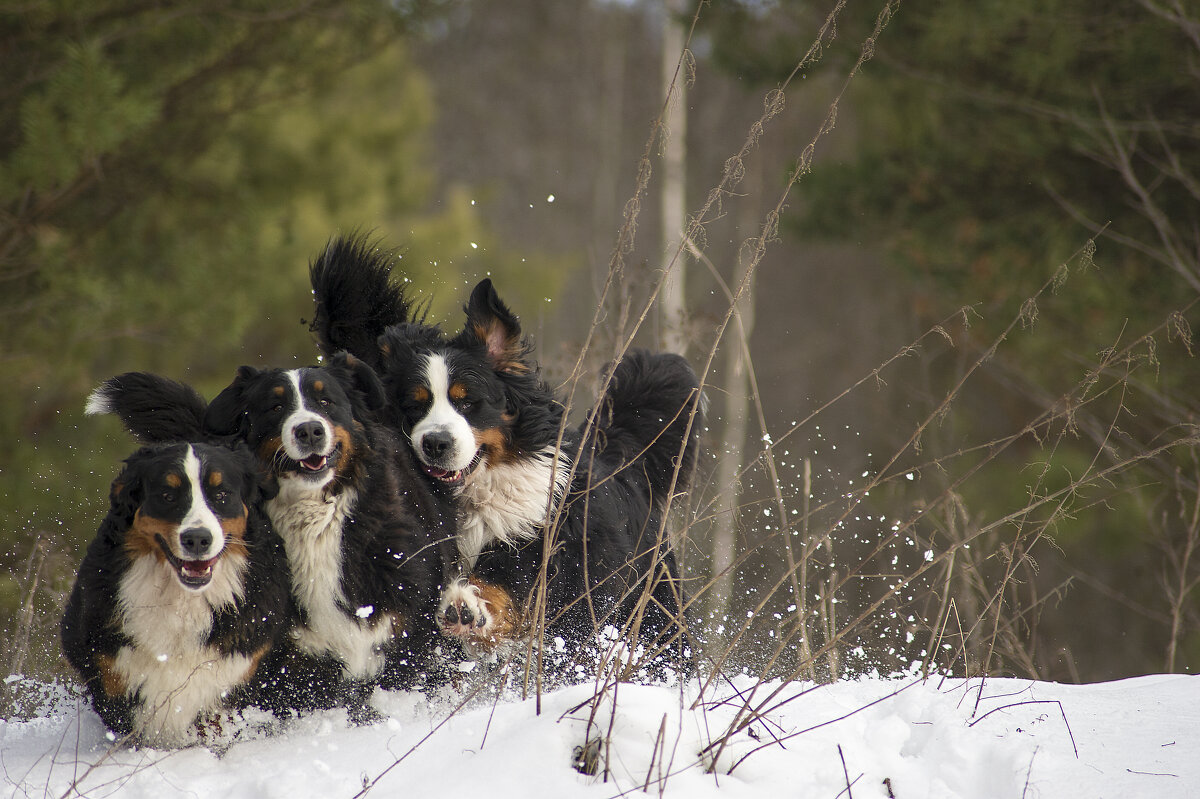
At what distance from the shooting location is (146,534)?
11.1 feet

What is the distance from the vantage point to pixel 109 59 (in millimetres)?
8352

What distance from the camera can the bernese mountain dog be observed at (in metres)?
4.35

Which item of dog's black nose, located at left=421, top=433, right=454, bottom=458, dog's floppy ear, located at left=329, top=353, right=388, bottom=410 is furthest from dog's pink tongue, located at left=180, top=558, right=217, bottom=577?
dog's black nose, located at left=421, top=433, right=454, bottom=458

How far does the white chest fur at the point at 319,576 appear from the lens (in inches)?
149

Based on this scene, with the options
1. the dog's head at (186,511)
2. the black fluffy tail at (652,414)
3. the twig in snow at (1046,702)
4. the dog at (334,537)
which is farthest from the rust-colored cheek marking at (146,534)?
the twig in snow at (1046,702)

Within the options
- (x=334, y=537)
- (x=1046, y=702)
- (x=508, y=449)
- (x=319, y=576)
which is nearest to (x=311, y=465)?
(x=334, y=537)

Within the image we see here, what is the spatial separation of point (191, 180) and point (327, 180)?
2594mm

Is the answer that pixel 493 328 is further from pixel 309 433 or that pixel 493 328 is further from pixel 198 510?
pixel 198 510

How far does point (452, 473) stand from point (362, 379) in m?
0.59

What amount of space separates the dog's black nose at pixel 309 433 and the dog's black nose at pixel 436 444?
2.15 ft

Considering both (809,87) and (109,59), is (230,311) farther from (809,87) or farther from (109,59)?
(809,87)

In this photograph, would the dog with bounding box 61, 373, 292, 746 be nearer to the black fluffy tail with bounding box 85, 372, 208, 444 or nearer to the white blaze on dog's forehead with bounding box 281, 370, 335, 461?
the white blaze on dog's forehead with bounding box 281, 370, 335, 461

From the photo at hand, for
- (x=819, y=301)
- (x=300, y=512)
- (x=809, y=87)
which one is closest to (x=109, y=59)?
(x=300, y=512)

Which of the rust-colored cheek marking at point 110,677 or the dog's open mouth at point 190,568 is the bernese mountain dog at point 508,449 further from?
the rust-colored cheek marking at point 110,677
